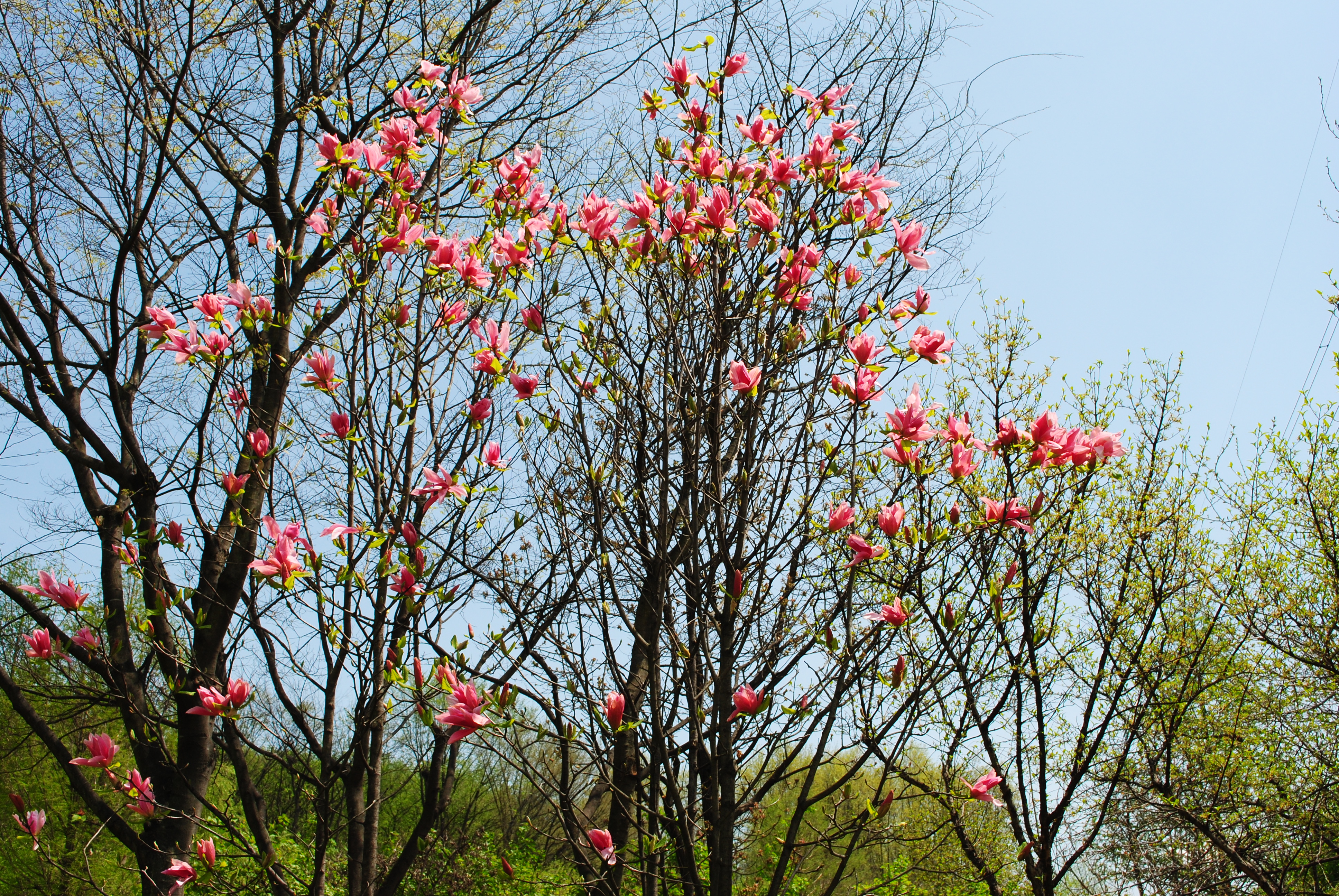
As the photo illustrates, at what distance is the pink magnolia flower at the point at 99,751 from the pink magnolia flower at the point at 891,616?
2360 millimetres

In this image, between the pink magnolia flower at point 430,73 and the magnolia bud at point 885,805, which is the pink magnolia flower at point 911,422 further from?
the pink magnolia flower at point 430,73

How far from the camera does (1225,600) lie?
21.9 ft

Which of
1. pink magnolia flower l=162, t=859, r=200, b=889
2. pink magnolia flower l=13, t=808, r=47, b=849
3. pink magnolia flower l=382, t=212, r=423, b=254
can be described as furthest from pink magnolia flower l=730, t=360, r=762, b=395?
pink magnolia flower l=13, t=808, r=47, b=849

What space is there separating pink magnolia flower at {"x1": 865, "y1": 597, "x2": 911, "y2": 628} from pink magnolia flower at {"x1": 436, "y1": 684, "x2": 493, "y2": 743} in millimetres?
979

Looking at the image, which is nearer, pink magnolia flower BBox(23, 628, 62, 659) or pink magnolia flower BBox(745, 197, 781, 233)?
pink magnolia flower BBox(745, 197, 781, 233)

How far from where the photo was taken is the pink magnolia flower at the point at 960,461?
2205mm

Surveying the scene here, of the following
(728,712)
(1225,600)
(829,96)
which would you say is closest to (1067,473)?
(1225,600)

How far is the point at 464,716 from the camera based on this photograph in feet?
5.99

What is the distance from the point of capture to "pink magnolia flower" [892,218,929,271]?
7.96 feet

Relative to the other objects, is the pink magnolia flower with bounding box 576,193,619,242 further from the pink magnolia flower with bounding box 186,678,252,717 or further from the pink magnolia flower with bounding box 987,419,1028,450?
the pink magnolia flower with bounding box 186,678,252,717

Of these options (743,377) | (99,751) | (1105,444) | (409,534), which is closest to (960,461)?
(1105,444)

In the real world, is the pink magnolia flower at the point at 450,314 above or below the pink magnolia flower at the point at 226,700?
above

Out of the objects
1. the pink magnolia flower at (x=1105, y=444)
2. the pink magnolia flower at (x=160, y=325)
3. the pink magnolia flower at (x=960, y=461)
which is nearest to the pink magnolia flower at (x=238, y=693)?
the pink magnolia flower at (x=160, y=325)

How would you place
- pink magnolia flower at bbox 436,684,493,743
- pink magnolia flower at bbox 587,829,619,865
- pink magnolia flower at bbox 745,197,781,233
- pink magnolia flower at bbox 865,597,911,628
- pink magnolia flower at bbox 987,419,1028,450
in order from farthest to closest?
pink magnolia flower at bbox 745,197,781,233 < pink magnolia flower at bbox 987,419,1028,450 < pink magnolia flower at bbox 865,597,911,628 < pink magnolia flower at bbox 587,829,619,865 < pink magnolia flower at bbox 436,684,493,743
